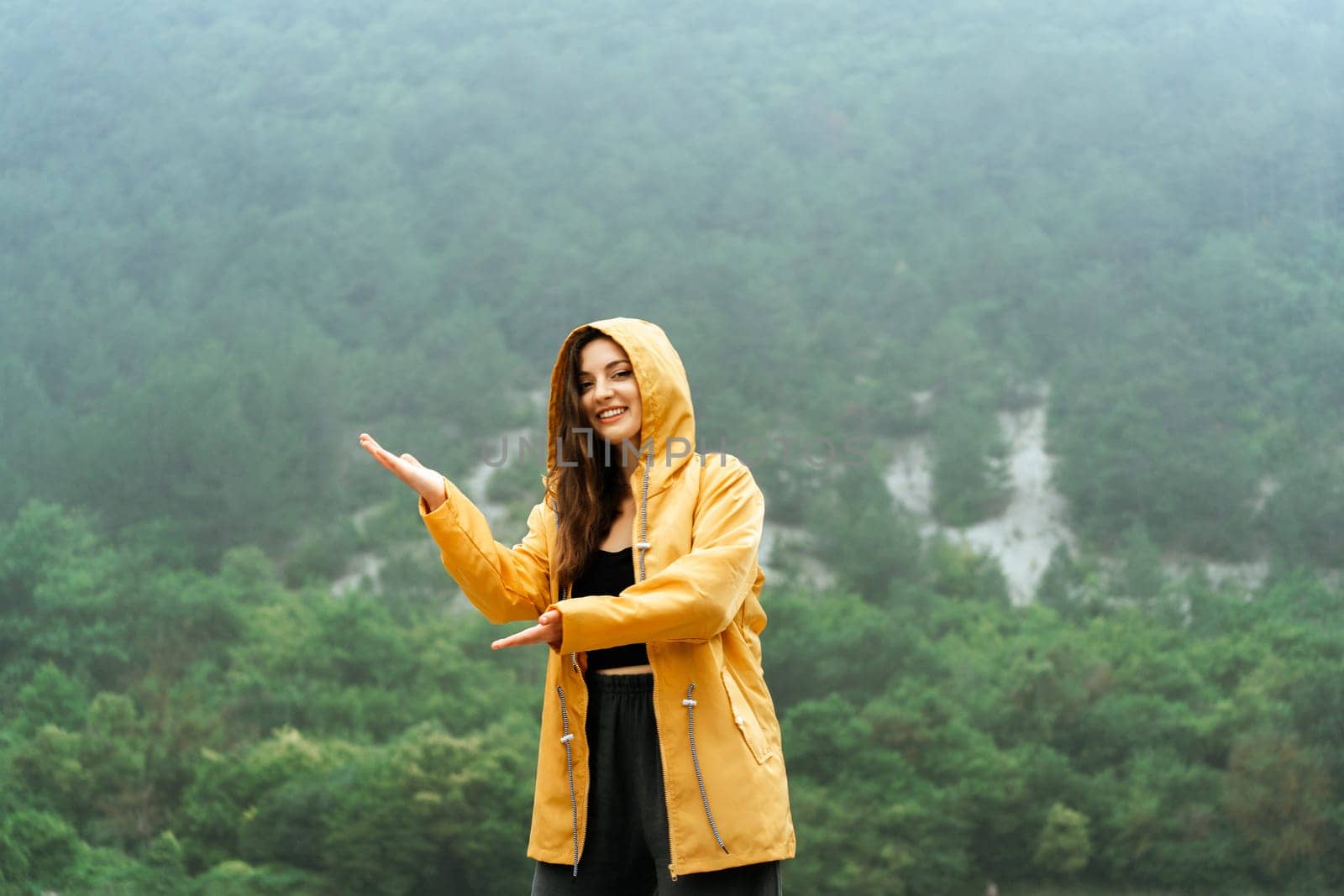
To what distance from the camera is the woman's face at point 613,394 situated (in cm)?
172

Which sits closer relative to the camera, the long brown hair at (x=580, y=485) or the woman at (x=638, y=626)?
the woman at (x=638, y=626)

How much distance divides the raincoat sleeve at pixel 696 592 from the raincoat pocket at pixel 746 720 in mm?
94

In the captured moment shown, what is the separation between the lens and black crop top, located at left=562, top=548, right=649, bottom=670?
166 cm

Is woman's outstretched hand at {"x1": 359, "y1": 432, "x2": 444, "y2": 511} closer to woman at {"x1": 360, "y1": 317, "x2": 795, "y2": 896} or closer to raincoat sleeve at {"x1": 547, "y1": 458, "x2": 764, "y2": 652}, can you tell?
woman at {"x1": 360, "y1": 317, "x2": 795, "y2": 896}

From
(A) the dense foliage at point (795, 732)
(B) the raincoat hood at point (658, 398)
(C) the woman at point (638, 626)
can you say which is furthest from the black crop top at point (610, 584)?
(A) the dense foliage at point (795, 732)

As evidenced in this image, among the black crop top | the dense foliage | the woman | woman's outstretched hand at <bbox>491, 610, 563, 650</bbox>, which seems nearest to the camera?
woman's outstretched hand at <bbox>491, 610, 563, 650</bbox>

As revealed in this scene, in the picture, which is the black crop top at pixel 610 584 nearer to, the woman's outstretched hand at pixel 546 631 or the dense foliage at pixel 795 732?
the woman's outstretched hand at pixel 546 631

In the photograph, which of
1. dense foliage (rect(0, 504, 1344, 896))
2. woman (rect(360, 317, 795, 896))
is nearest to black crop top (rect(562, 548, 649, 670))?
woman (rect(360, 317, 795, 896))

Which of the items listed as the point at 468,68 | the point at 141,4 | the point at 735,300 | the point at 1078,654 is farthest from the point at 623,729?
the point at 141,4

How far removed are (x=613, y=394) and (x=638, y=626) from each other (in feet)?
1.28

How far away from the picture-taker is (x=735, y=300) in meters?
6.31

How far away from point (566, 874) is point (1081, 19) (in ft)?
20.3

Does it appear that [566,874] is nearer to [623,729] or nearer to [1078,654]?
[623,729]

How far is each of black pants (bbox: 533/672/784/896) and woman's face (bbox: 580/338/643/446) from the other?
13.7 inches
